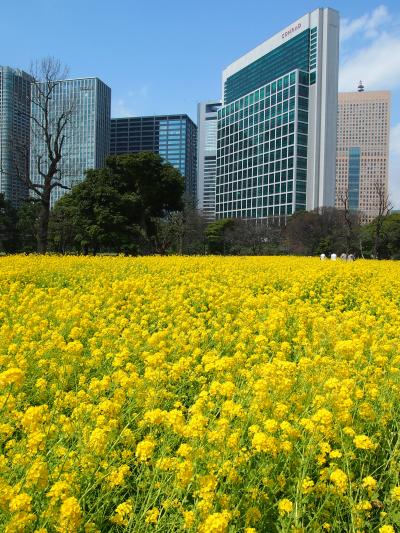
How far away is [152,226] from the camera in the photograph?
29.6m

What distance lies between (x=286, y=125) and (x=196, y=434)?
96794 mm

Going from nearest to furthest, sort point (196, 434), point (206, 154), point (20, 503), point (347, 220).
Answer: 1. point (20, 503)
2. point (196, 434)
3. point (347, 220)
4. point (206, 154)

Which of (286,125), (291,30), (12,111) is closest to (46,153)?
(12,111)

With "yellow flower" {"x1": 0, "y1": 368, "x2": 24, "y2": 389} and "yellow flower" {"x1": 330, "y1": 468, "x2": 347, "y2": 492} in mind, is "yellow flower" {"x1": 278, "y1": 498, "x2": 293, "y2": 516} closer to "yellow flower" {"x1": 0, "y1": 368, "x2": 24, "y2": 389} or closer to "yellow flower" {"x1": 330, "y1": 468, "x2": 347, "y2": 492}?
"yellow flower" {"x1": 330, "y1": 468, "x2": 347, "y2": 492}

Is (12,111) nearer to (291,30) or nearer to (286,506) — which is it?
(286,506)

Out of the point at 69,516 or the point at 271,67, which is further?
the point at 271,67

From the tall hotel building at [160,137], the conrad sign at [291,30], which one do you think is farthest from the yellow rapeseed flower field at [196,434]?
the conrad sign at [291,30]

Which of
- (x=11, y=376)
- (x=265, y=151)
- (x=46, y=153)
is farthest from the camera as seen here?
(x=265, y=151)

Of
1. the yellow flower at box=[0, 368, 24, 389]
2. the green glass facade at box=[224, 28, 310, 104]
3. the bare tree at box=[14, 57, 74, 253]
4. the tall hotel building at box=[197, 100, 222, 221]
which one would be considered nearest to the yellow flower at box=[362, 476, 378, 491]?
the yellow flower at box=[0, 368, 24, 389]

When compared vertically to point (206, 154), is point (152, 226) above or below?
below

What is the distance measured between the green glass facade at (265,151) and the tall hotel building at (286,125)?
0.59ft

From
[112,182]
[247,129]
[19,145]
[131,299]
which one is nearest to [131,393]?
[131,299]

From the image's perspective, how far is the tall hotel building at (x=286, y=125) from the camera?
290ft

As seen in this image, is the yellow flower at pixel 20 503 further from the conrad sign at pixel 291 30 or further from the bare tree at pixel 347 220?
the conrad sign at pixel 291 30
